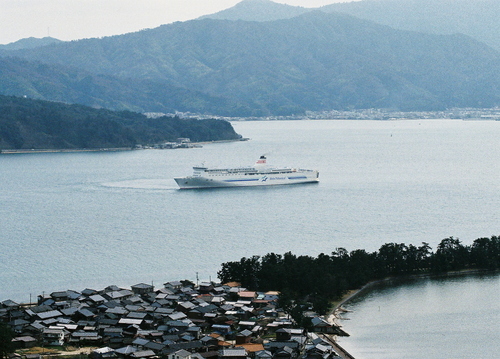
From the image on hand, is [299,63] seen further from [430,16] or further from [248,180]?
[248,180]

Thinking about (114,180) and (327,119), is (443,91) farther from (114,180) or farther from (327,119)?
(114,180)

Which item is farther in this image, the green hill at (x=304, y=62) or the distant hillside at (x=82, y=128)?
the green hill at (x=304, y=62)

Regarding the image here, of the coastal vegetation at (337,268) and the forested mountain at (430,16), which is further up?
the forested mountain at (430,16)

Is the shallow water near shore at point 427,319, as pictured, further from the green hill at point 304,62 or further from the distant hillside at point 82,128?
the green hill at point 304,62

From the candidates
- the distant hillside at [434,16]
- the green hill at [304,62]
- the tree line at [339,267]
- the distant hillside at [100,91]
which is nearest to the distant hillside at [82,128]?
the distant hillside at [100,91]

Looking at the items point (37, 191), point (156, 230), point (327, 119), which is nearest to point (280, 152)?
point (37, 191)

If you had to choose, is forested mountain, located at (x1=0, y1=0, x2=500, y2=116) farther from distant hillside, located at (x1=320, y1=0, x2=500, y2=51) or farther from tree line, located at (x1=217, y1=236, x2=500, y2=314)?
tree line, located at (x1=217, y1=236, x2=500, y2=314)

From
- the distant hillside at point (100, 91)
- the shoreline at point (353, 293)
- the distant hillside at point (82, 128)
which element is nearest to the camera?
the shoreline at point (353, 293)
